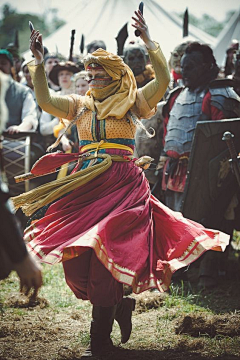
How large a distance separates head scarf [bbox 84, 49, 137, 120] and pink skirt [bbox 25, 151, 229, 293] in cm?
39

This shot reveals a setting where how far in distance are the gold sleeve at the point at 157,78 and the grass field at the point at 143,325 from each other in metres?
1.69

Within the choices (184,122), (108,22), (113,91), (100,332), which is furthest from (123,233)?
(108,22)

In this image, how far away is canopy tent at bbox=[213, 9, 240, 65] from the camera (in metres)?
12.0

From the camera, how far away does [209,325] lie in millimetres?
4430

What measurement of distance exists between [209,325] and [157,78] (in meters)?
1.85

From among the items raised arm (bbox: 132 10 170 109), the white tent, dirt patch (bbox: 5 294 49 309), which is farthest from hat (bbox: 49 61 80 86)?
raised arm (bbox: 132 10 170 109)

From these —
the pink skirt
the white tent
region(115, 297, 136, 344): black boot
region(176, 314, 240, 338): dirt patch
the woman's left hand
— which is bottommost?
region(176, 314, 240, 338): dirt patch

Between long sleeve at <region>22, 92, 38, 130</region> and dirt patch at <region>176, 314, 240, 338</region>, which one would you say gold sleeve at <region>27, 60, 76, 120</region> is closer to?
dirt patch at <region>176, 314, 240, 338</region>

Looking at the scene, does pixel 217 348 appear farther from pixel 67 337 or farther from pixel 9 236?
pixel 9 236

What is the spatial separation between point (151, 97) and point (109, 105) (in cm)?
30

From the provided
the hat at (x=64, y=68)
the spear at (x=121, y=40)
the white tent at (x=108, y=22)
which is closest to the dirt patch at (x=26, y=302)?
the hat at (x=64, y=68)

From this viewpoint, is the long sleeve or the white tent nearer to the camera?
the long sleeve

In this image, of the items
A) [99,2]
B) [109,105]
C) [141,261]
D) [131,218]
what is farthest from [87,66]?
[99,2]

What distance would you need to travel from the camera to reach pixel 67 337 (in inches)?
176
